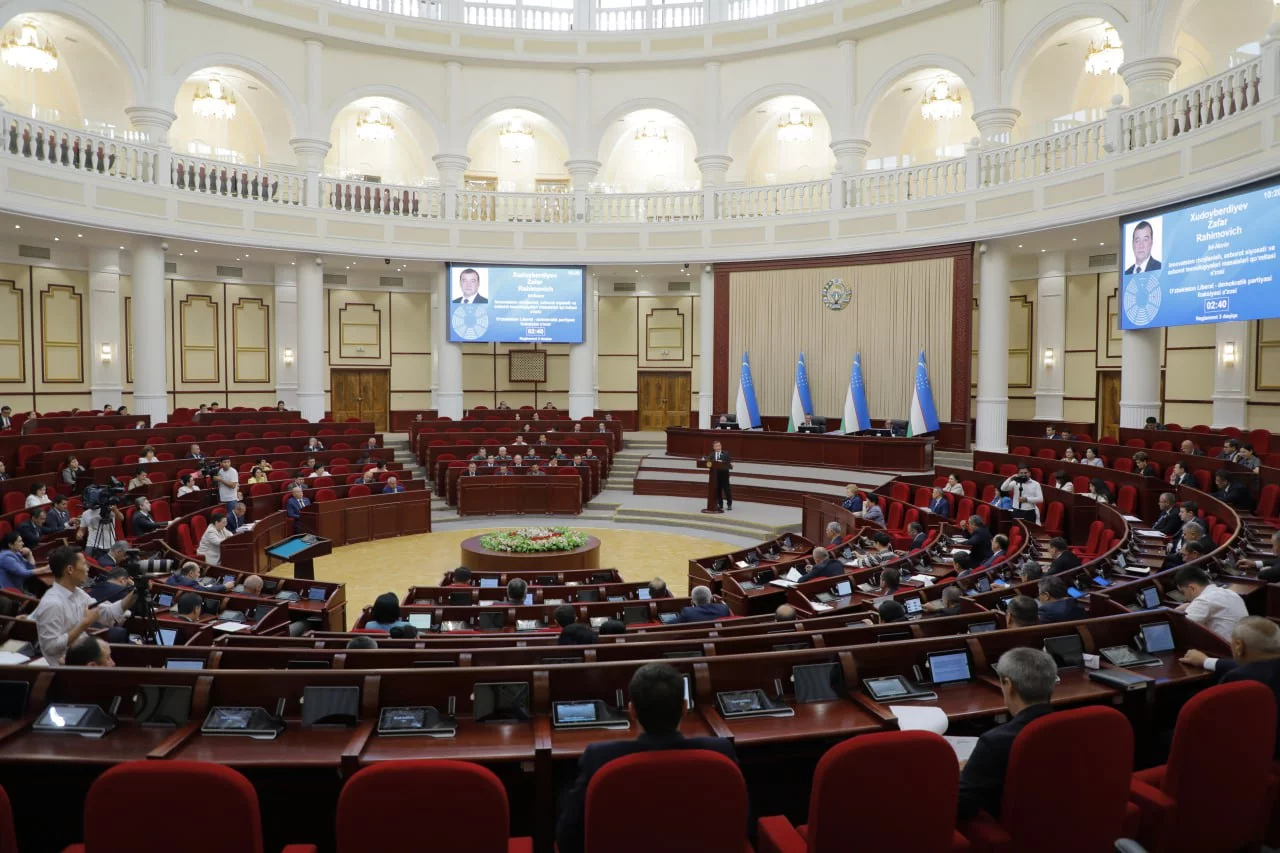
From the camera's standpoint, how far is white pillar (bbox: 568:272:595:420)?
18.8 m

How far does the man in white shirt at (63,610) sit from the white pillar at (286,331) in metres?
15.8

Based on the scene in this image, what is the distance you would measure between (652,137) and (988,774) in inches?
822

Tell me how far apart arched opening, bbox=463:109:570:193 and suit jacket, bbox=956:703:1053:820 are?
20270mm

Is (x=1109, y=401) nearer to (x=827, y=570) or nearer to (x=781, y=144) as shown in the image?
(x=781, y=144)

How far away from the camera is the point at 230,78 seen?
18.1 m

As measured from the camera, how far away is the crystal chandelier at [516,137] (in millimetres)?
21281

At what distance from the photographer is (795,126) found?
19734 millimetres

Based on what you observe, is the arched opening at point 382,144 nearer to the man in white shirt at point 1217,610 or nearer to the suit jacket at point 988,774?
the man in white shirt at point 1217,610

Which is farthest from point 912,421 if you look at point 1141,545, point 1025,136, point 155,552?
point 155,552

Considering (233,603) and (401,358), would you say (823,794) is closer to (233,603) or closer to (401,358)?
(233,603)

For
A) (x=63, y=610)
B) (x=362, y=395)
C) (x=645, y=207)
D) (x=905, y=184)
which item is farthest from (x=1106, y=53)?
(x=362, y=395)

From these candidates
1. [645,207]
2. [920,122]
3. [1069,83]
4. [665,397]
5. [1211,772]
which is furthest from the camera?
[665,397]

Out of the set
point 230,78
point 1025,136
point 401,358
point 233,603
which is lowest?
point 233,603

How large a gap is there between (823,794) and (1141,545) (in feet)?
21.0
